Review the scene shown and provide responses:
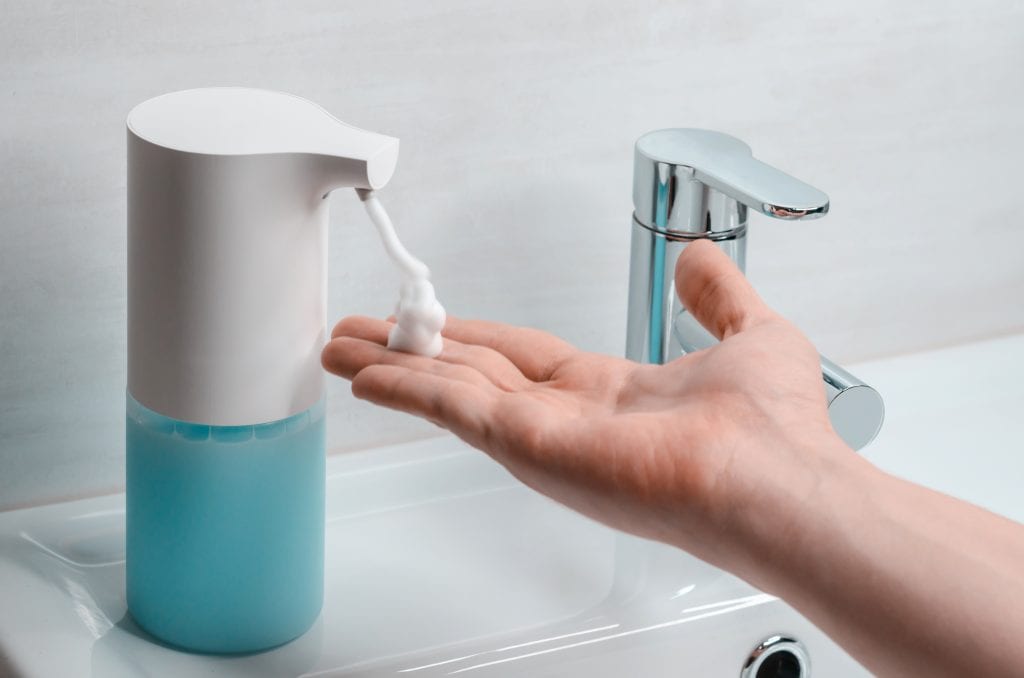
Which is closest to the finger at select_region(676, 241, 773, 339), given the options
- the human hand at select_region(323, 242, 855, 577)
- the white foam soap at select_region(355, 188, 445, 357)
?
the human hand at select_region(323, 242, 855, 577)

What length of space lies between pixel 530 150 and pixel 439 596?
8.6 inches

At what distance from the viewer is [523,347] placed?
1.71 ft

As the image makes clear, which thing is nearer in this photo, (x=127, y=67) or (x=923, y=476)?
(x=127, y=67)

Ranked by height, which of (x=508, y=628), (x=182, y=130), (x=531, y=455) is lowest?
(x=508, y=628)

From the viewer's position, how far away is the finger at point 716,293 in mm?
497

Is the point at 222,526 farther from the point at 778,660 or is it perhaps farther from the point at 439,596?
the point at 778,660

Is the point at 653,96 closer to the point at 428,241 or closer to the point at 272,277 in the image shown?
the point at 428,241

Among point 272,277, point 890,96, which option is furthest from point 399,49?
point 890,96

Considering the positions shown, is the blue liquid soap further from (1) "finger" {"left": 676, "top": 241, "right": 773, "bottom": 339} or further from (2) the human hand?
(1) "finger" {"left": 676, "top": 241, "right": 773, "bottom": 339}

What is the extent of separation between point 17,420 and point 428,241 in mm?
205

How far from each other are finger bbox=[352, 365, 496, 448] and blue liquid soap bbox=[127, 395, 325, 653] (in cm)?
5

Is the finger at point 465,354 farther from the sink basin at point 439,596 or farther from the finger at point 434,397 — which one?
the sink basin at point 439,596

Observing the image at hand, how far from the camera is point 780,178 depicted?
1.78 ft

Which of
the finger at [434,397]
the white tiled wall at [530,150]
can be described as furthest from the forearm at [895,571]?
the white tiled wall at [530,150]
